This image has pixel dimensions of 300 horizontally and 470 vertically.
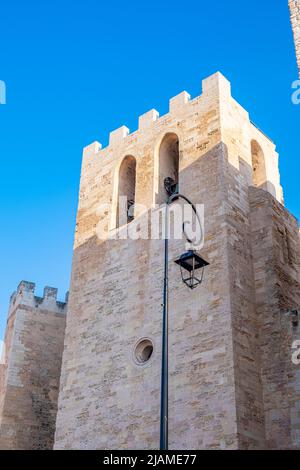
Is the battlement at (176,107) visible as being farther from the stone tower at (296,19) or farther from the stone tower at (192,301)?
the stone tower at (296,19)

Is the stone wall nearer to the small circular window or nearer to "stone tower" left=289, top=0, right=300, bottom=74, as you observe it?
the small circular window

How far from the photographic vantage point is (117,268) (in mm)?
14883

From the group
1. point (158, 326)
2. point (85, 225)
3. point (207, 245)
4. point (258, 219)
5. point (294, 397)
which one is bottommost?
point (294, 397)

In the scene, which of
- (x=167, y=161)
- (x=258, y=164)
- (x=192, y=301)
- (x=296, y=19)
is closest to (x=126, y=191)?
(x=167, y=161)

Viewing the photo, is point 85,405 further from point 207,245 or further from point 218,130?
point 218,130

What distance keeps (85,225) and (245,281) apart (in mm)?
5344

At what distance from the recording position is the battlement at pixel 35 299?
19.7 meters

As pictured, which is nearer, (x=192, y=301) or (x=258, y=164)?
(x=192, y=301)

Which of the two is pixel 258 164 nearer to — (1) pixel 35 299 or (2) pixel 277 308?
(2) pixel 277 308

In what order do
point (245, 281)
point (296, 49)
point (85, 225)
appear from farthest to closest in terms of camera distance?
point (85, 225) → point (245, 281) → point (296, 49)

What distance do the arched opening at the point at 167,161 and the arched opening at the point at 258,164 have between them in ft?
6.48

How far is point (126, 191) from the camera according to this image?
16547 millimetres

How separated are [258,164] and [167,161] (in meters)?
2.39
